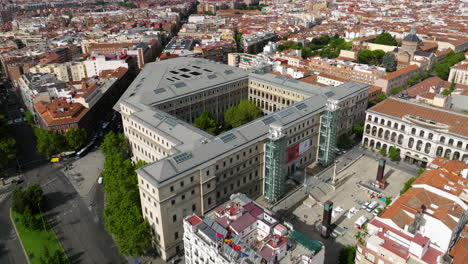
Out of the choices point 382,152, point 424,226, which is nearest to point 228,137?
point 424,226

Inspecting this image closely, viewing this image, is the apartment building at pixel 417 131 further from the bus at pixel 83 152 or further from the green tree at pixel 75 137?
the green tree at pixel 75 137

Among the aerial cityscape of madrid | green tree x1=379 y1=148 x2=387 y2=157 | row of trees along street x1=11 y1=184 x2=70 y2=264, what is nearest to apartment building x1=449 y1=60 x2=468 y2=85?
the aerial cityscape of madrid

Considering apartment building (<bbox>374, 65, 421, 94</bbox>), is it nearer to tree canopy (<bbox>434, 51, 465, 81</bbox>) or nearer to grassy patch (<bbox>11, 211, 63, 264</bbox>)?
tree canopy (<bbox>434, 51, 465, 81</bbox>)

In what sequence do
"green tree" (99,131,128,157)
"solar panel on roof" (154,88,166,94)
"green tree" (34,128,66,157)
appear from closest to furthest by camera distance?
"green tree" (99,131,128,157) → "green tree" (34,128,66,157) → "solar panel on roof" (154,88,166,94)

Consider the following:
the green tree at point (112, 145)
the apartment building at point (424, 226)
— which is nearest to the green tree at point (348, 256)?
the apartment building at point (424, 226)

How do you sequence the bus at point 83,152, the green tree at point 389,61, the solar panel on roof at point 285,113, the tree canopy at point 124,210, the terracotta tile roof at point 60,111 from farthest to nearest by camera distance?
1. the green tree at point 389,61
2. the terracotta tile roof at point 60,111
3. the bus at point 83,152
4. the solar panel on roof at point 285,113
5. the tree canopy at point 124,210

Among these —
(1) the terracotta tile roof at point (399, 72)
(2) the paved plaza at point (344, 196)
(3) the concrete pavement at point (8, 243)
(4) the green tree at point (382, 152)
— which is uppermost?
(1) the terracotta tile roof at point (399, 72)
